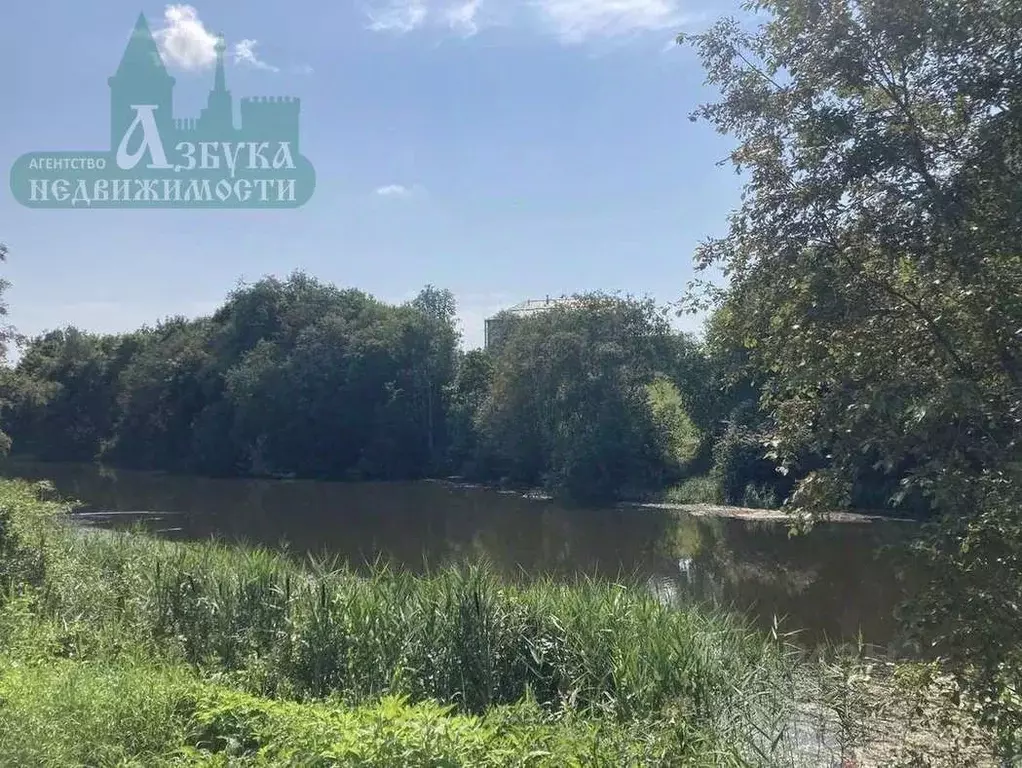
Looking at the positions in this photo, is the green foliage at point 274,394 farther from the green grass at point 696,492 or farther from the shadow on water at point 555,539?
the green grass at point 696,492

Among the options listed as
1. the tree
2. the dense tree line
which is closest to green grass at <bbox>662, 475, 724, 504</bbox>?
the dense tree line

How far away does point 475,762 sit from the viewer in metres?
3.68

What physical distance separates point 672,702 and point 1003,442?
3057 millimetres

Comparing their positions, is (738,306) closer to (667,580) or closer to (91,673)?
(91,673)

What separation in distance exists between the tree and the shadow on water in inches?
260

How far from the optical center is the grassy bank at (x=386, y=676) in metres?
4.17

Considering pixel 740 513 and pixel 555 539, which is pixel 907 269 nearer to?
pixel 555 539

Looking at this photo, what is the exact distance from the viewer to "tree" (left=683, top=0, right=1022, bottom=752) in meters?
3.46

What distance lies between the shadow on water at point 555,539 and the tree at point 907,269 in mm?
6602

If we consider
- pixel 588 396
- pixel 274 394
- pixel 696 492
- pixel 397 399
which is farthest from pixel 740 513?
pixel 274 394

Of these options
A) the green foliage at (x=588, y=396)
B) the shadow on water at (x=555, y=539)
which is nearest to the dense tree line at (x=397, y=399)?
the green foliage at (x=588, y=396)

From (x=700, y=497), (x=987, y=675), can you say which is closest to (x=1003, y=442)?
(x=987, y=675)

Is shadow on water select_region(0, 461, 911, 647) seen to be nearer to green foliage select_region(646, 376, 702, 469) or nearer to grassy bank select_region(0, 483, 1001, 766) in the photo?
grassy bank select_region(0, 483, 1001, 766)

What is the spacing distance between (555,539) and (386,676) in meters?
16.3
